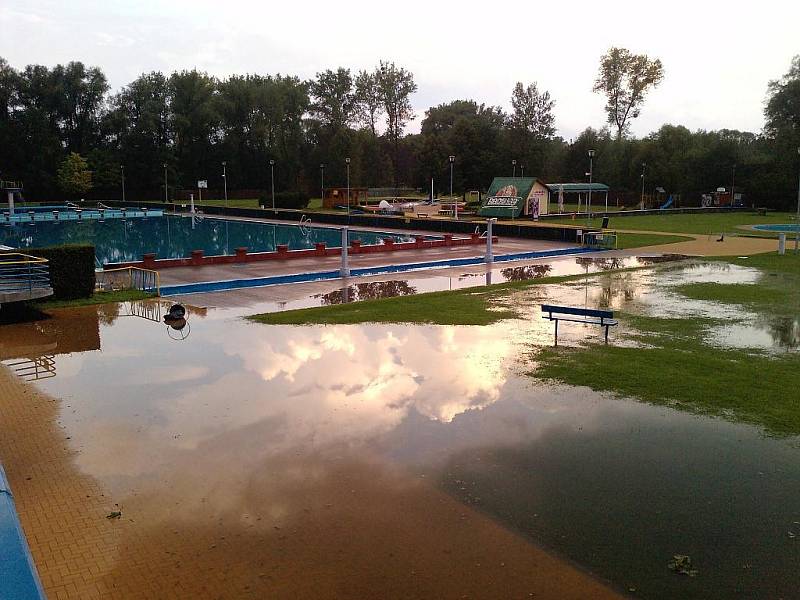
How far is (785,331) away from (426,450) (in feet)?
35.5

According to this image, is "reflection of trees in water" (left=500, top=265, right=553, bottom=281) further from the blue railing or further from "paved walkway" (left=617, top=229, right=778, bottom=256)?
the blue railing

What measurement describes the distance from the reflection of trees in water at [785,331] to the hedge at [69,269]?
18.3 metres

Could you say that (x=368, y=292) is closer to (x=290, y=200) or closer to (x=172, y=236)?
(x=172, y=236)

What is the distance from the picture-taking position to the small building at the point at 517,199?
172ft

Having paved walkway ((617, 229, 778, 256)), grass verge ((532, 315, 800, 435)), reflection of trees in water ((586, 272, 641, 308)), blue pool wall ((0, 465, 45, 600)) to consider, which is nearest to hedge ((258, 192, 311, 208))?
paved walkway ((617, 229, 778, 256))

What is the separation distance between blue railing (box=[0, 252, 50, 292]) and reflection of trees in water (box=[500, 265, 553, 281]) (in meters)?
14.9

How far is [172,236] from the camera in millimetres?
48438

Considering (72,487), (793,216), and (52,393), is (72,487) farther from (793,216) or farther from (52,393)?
(793,216)

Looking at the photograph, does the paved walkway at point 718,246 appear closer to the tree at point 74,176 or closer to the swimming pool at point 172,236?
the swimming pool at point 172,236

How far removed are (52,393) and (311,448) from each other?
536cm

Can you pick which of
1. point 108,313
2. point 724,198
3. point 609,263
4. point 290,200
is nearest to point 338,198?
point 290,200

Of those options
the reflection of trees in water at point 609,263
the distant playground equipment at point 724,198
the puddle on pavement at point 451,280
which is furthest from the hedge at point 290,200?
the reflection of trees in water at point 609,263

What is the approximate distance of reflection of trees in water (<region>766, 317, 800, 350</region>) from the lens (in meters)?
14.8

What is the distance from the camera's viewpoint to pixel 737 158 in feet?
235
